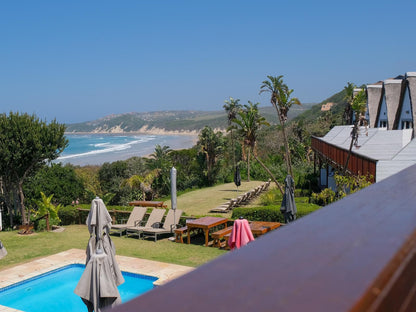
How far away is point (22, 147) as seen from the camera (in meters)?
18.7

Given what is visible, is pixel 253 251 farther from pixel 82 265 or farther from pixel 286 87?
pixel 286 87

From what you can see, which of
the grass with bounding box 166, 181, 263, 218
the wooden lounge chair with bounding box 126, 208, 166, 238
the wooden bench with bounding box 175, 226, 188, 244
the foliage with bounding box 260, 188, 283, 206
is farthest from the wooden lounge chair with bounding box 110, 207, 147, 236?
the foliage with bounding box 260, 188, 283, 206

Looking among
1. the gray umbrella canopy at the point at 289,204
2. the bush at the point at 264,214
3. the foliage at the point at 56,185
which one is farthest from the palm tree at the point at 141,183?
the gray umbrella canopy at the point at 289,204

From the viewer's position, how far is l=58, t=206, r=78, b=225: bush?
61.9 feet

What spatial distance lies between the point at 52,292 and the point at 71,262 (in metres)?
1.56

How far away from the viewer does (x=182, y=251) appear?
13.5 m

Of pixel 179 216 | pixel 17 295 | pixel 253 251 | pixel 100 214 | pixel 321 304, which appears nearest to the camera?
pixel 321 304

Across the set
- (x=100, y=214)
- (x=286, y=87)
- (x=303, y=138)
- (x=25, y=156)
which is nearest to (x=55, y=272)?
(x=100, y=214)

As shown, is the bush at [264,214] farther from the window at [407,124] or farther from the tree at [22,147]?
the window at [407,124]

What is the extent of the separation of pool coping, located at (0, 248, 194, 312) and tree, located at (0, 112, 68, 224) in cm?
678

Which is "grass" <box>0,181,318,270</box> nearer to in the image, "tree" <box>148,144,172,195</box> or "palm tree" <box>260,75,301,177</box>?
"palm tree" <box>260,75,301,177</box>

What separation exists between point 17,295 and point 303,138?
33332mm

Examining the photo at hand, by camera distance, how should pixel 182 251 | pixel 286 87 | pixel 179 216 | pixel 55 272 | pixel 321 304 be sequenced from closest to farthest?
pixel 321 304
pixel 55 272
pixel 182 251
pixel 179 216
pixel 286 87

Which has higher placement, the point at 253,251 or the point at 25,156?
the point at 253,251
